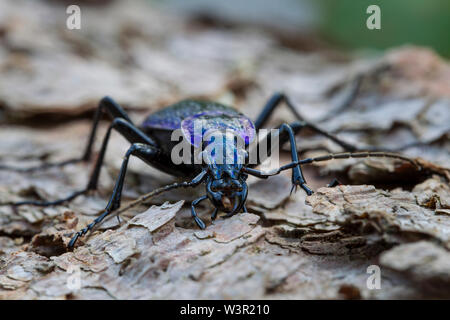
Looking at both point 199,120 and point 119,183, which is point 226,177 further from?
point 119,183

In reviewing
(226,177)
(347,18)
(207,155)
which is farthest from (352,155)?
(347,18)

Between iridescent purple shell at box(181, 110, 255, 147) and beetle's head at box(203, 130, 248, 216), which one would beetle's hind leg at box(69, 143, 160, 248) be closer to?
iridescent purple shell at box(181, 110, 255, 147)

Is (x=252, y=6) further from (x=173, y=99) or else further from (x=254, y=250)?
(x=254, y=250)

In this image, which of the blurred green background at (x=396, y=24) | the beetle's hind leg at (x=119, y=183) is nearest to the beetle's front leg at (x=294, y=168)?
the beetle's hind leg at (x=119, y=183)

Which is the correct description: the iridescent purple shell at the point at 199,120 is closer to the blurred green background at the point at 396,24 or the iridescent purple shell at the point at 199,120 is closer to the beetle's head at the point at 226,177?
the beetle's head at the point at 226,177

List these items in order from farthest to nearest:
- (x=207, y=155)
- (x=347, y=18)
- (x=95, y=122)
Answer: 1. (x=347, y=18)
2. (x=95, y=122)
3. (x=207, y=155)

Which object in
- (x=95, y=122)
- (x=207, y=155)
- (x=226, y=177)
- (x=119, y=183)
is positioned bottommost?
(x=119, y=183)
